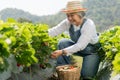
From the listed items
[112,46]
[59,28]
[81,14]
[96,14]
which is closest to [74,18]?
[81,14]

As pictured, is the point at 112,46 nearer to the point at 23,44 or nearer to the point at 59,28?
the point at 59,28

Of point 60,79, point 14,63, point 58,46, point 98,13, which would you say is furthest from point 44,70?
point 98,13

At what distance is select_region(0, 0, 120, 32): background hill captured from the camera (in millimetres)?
106500

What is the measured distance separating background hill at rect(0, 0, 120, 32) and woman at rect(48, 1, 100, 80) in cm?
9342

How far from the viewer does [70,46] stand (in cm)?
782

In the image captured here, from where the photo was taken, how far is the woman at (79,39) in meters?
7.45

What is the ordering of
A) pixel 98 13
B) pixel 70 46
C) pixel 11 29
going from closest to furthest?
pixel 11 29 → pixel 70 46 → pixel 98 13

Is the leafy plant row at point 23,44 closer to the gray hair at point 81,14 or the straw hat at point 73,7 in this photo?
the straw hat at point 73,7

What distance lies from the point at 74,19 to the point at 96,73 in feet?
4.29

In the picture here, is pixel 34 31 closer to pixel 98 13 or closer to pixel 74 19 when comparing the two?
pixel 74 19

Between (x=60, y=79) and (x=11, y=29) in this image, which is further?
(x=60, y=79)

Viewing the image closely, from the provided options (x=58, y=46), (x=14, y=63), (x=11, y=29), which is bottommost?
(x=58, y=46)

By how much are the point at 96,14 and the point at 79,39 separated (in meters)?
105

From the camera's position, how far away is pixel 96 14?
111938 mm
